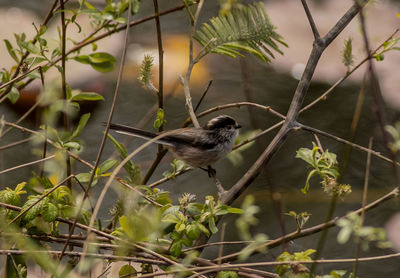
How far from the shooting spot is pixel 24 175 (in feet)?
14.8

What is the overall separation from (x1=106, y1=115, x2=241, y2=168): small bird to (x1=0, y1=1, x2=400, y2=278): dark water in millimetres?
395

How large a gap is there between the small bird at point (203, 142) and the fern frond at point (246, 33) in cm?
84

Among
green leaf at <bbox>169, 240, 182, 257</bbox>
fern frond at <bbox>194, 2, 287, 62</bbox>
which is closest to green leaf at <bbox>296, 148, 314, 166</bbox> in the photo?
fern frond at <bbox>194, 2, 287, 62</bbox>

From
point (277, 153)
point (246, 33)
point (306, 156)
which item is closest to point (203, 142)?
point (246, 33)

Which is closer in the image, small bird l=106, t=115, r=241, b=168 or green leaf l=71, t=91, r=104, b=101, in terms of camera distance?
green leaf l=71, t=91, r=104, b=101

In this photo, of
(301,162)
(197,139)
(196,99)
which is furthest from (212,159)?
(196,99)

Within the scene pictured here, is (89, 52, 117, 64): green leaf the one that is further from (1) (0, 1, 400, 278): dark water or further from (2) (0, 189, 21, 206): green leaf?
(1) (0, 1, 400, 278): dark water

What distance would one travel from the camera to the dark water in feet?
13.6

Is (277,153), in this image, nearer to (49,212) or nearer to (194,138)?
(194,138)

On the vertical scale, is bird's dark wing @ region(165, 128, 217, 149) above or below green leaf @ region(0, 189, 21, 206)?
above

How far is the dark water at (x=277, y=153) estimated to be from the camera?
4156 millimetres

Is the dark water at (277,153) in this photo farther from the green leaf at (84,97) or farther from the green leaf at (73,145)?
the green leaf at (73,145)

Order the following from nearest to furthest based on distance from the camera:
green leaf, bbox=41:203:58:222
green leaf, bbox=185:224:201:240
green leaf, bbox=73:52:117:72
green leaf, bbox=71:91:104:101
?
1. green leaf, bbox=185:224:201:240
2. green leaf, bbox=41:203:58:222
3. green leaf, bbox=71:91:104:101
4. green leaf, bbox=73:52:117:72

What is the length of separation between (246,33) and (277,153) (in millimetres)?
2716
